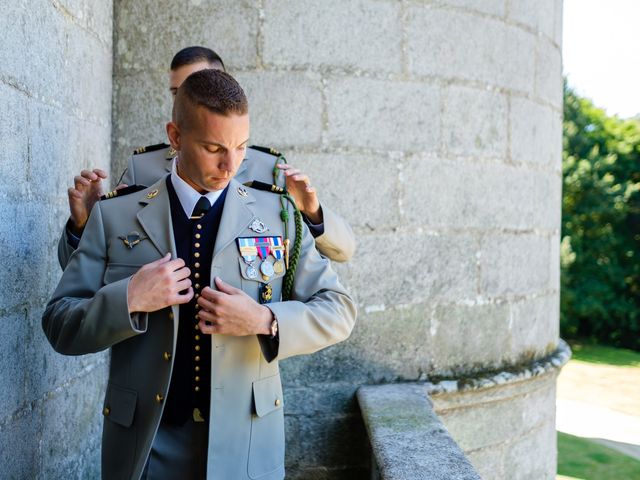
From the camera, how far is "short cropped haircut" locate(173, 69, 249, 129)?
67.2 inches

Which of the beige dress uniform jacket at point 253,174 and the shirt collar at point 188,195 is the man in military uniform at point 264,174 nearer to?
the beige dress uniform jacket at point 253,174

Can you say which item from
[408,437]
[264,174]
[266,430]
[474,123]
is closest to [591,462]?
[474,123]

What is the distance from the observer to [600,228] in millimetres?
19609

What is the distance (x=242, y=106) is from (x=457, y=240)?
213 cm

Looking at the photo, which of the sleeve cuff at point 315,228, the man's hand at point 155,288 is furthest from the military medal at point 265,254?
the sleeve cuff at point 315,228

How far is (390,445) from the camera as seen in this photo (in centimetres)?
257

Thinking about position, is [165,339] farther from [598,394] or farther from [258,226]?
[598,394]

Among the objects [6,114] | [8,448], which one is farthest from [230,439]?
[6,114]

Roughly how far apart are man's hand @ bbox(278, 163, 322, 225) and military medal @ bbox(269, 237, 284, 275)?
0.45m

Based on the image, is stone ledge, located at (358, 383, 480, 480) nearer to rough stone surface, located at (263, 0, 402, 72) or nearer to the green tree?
rough stone surface, located at (263, 0, 402, 72)

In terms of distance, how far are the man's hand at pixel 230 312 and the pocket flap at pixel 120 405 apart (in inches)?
11.5

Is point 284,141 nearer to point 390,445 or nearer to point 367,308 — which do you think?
point 367,308

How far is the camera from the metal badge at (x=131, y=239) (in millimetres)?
1828

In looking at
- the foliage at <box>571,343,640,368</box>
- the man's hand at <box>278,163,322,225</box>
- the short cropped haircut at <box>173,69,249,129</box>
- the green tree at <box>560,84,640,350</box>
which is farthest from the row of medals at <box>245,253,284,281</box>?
the green tree at <box>560,84,640,350</box>
